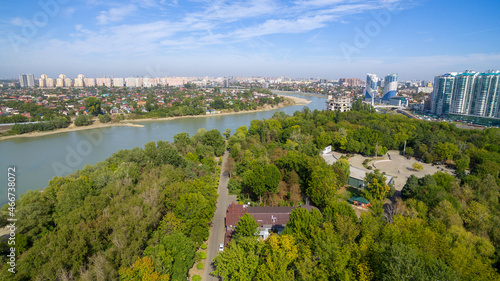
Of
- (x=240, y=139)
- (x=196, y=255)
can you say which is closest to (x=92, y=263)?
(x=196, y=255)

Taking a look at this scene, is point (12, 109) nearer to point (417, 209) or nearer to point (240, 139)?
point (240, 139)

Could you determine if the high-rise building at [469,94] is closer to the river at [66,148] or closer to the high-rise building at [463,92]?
the high-rise building at [463,92]

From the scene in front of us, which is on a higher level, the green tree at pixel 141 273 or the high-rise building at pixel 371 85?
the high-rise building at pixel 371 85

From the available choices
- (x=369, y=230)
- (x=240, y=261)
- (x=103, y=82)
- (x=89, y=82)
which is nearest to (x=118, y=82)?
(x=103, y=82)

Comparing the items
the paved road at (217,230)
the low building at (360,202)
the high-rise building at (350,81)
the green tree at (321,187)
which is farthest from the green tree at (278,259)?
the high-rise building at (350,81)

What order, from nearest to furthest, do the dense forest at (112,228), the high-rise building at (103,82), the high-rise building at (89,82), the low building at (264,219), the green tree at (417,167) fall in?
the dense forest at (112,228)
the low building at (264,219)
the green tree at (417,167)
the high-rise building at (89,82)
the high-rise building at (103,82)

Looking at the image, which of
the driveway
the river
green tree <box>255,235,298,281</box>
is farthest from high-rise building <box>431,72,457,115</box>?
green tree <box>255,235,298,281</box>
